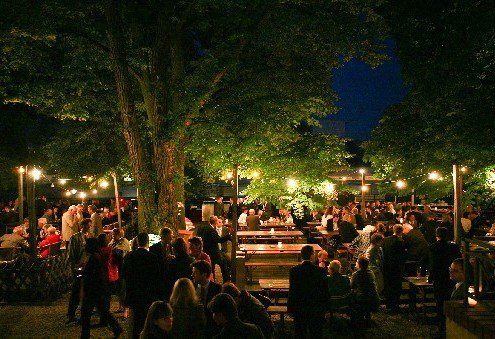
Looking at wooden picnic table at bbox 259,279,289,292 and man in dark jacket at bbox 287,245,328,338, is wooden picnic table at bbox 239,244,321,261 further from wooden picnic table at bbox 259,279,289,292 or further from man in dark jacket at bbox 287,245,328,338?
man in dark jacket at bbox 287,245,328,338

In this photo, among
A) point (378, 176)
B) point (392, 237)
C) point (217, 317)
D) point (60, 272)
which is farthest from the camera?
point (378, 176)

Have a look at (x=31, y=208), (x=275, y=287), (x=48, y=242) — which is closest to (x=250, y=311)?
(x=275, y=287)

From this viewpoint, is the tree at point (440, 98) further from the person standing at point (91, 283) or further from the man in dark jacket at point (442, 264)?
the person standing at point (91, 283)

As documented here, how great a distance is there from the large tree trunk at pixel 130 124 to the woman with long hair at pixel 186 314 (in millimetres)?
7126

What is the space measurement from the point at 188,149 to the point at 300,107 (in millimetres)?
3595

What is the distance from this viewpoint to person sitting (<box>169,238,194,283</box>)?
23.2ft

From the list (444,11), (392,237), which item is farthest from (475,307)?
(444,11)

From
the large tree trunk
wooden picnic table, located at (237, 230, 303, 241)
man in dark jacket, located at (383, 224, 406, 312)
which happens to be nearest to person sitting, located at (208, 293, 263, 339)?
man in dark jacket, located at (383, 224, 406, 312)

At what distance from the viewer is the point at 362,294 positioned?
8.53 metres

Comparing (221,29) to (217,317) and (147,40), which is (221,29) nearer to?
(147,40)

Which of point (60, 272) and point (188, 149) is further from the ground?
point (188, 149)

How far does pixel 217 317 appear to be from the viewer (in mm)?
4309

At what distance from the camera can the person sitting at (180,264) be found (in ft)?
23.2

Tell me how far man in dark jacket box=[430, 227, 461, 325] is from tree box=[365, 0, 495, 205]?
4040 mm
